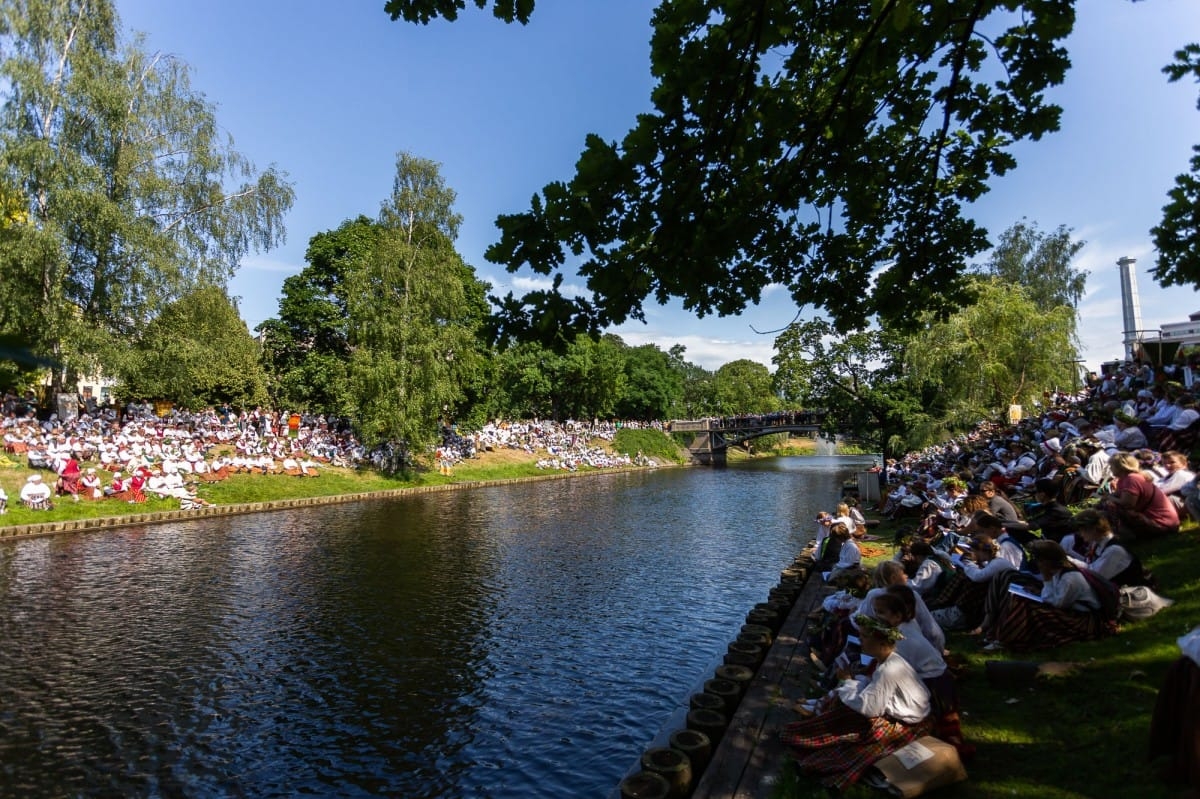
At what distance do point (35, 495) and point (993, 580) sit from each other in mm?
26663

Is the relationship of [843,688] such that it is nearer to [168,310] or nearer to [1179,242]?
[1179,242]

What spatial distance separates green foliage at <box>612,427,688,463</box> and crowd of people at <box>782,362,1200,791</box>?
53.3 m

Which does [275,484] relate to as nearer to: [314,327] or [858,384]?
[314,327]

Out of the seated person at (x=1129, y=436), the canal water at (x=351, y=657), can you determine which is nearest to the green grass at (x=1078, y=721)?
the canal water at (x=351, y=657)

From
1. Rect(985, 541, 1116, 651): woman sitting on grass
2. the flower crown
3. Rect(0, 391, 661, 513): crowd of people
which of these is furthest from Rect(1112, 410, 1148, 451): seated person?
Rect(0, 391, 661, 513): crowd of people

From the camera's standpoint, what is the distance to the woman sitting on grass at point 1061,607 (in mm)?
7020

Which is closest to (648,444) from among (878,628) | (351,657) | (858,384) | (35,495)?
(858,384)

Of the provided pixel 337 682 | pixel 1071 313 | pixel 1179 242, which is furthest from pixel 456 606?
pixel 1071 313

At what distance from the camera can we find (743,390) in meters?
116

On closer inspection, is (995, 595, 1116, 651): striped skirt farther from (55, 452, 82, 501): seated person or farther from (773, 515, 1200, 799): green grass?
(55, 452, 82, 501): seated person

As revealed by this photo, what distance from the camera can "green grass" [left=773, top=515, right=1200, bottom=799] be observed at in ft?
15.9

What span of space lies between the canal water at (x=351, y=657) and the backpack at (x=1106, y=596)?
5109mm

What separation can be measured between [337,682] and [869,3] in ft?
35.3

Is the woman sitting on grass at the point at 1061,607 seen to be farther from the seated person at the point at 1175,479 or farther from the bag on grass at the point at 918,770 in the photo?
the seated person at the point at 1175,479
